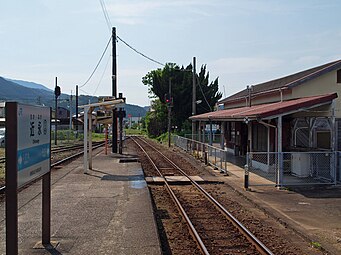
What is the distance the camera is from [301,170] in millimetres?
16312

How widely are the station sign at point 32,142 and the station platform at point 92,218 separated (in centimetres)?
147

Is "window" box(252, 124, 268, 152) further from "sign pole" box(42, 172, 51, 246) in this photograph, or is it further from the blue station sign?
the blue station sign

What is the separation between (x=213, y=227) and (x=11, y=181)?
5390 mm

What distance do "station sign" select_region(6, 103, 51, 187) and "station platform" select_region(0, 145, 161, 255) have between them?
147cm

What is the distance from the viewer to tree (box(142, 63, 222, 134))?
52438mm

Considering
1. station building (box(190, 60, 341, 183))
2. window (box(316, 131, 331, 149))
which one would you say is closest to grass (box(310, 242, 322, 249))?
station building (box(190, 60, 341, 183))

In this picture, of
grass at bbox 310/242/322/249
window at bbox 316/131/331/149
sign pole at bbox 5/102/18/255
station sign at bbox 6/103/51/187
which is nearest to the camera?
sign pole at bbox 5/102/18/255

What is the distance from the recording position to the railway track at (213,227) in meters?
7.72

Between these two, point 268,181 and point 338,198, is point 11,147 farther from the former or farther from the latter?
point 268,181

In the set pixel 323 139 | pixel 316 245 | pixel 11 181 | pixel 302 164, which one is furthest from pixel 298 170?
pixel 11 181

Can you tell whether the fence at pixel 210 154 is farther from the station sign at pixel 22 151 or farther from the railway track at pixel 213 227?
the station sign at pixel 22 151

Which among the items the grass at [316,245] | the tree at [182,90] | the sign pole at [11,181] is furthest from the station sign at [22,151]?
the tree at [182,90]

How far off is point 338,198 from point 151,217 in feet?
20.3

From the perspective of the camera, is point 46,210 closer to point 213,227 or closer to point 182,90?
point 213,227
